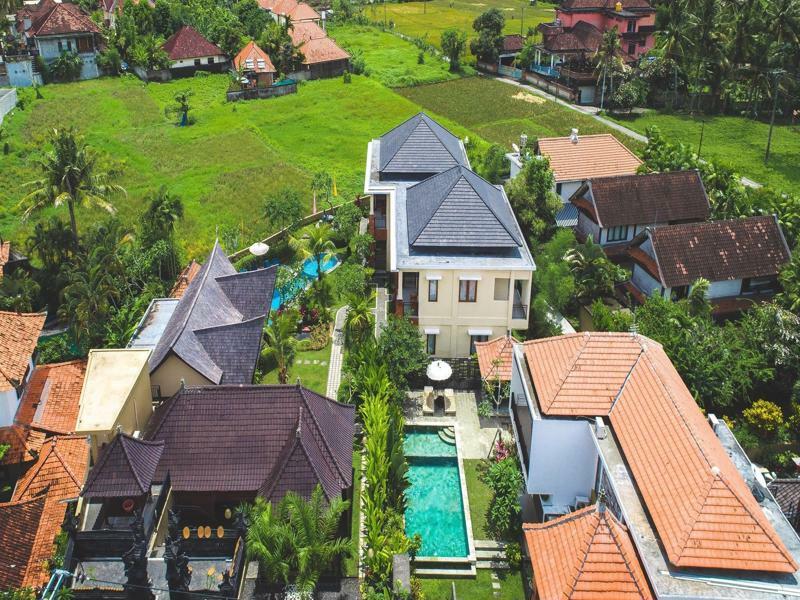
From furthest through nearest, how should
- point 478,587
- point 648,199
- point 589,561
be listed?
point 648,199, point 478,587, point 589,561

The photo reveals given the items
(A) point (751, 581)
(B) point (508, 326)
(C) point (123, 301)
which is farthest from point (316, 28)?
(A) point (751, 581)

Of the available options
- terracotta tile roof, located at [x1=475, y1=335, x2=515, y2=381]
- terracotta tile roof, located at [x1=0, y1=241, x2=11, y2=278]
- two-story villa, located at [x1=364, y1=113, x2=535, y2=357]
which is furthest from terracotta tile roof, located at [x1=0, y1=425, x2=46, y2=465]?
terracotta tile roof, located at [x1=475, y1=335, x2=515, y2=381]

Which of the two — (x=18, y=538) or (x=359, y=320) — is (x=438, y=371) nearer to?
(x=359, y=320)

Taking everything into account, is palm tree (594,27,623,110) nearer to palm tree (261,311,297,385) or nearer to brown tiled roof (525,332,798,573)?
palm tree (261,311,297,385)

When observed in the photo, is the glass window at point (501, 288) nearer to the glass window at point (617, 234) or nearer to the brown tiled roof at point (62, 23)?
the glass window at point (617, 234)

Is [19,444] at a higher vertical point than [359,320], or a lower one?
lower

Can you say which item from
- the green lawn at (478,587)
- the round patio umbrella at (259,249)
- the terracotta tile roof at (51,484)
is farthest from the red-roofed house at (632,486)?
the round patio umbrella at (259,249)

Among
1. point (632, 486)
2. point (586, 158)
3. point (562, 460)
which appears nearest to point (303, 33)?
point (586, 158)
